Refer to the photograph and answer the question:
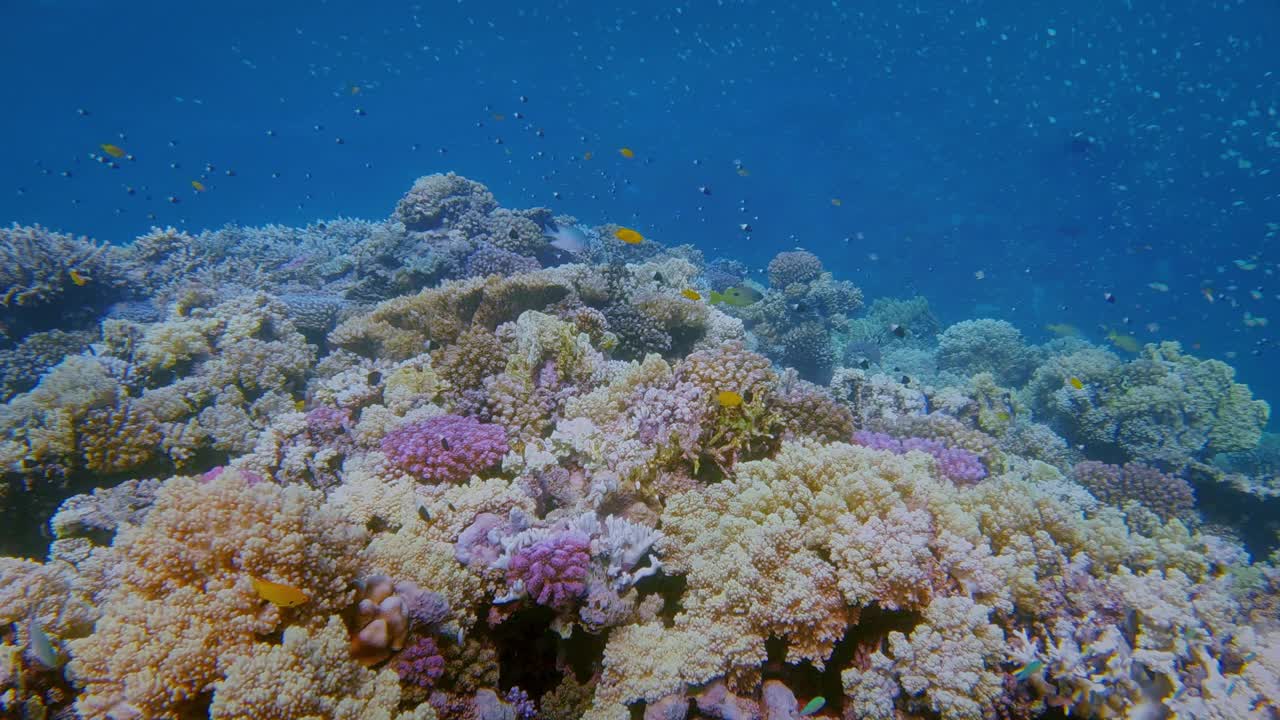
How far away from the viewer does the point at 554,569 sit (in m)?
3.48

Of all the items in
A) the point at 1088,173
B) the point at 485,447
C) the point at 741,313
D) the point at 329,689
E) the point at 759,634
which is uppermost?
the point at 1088,173

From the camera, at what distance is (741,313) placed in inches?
639

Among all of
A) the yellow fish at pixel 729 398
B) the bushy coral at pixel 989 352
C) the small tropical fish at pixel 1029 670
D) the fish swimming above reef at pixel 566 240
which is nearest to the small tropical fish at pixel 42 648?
the yellow fish at pixel 729 398

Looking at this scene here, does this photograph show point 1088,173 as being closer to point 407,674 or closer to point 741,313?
point 741,313

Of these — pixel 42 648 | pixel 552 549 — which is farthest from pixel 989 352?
pixel 42 648

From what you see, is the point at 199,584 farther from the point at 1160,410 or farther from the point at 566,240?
the point at 1160,410

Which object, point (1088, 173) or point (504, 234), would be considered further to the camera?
point (1088, 173)

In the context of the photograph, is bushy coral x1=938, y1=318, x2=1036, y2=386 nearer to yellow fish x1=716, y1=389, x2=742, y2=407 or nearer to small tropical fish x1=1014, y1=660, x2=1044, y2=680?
yellow fish x1=716, y1=389, x2=742, y2=407

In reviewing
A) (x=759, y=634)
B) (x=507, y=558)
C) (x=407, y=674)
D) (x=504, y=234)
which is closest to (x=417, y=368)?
(x=507, y=558)

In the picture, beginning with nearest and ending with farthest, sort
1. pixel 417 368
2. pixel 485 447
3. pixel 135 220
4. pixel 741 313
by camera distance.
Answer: pixel 485 447, pixel 417 368, pixel 741 313, pixel 135 220

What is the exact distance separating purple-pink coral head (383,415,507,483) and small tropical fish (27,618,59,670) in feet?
7.84

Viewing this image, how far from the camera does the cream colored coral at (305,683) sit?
2.49 metres

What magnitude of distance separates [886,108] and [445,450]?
234 feet

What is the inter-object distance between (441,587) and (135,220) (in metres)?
174
